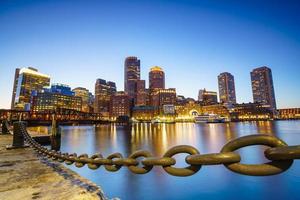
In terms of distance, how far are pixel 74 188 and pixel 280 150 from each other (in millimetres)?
2481

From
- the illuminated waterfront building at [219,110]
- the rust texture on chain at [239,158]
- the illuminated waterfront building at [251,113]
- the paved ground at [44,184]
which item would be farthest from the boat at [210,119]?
the rust texture on chain at [239,158]

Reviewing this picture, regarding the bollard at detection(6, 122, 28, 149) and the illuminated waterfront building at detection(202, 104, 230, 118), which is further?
the illuminated waterfront building at detection(202, 104, 230, 118)

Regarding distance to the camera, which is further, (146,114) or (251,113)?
(146,114)

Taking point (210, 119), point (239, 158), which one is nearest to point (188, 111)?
point (210, 119)

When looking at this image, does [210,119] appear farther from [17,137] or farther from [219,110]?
[17,137]

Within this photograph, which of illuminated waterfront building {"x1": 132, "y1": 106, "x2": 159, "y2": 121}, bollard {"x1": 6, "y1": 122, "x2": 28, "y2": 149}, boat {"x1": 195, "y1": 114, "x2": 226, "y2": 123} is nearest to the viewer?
bollard {"x1": 6, "y1": 122, "x2": 28, "y2": 149}

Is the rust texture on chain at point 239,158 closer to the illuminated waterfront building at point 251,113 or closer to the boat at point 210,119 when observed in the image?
the boat at point 210,119

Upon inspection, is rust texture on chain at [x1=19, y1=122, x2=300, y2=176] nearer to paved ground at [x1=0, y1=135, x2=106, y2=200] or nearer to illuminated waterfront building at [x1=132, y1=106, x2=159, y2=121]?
paved ground at [x1=0, y1=135, x2=106, y2=200]

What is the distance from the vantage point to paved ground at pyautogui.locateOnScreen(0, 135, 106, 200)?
2174 mm

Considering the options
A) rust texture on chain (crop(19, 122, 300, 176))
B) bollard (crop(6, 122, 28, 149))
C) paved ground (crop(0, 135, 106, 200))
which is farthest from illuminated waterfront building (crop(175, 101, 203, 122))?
rust texture on chain (crop(19, 122, 300, 176))

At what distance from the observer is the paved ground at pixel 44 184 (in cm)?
217

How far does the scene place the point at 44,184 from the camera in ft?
8.50

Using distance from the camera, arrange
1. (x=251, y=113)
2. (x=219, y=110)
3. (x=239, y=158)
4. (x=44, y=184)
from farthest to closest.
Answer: (x=251, y=113) < (x=219, y=110) < (x=44, y=184) < (x=239, y=158)

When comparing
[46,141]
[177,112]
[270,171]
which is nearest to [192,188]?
[270,171]
